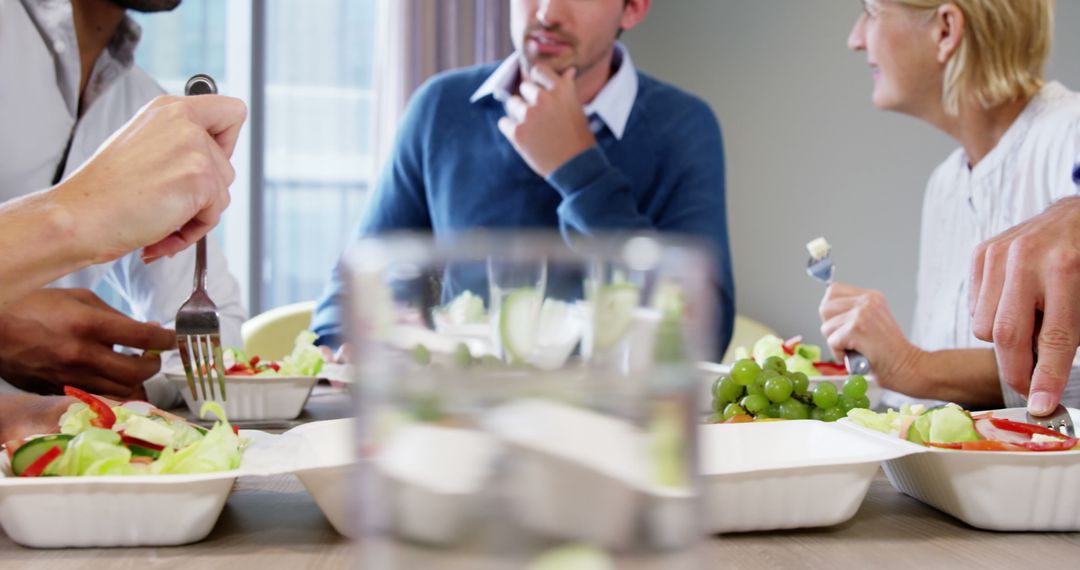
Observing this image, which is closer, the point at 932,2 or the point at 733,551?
the point at 733,551

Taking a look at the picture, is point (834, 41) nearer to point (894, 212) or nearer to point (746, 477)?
point (894, 212)

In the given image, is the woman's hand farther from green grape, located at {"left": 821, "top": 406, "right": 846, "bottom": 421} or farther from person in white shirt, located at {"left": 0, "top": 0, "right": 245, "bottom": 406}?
person in white shirt, located at {"left": 0, "top": 0, "right": 245, "bottom": 406}

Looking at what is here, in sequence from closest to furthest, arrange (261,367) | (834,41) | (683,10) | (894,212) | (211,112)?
(211,112), (261,367), (894,212), (834,41), (683,10)

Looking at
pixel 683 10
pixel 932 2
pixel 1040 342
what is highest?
pixel 683 10

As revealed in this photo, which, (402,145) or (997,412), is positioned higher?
(402,145)

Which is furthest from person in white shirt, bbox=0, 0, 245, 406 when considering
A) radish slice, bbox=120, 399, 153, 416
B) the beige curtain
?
the beige curtain

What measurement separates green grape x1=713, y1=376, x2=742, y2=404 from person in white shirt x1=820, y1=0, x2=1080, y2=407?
0.69 m

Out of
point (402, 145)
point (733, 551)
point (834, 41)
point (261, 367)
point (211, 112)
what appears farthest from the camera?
point (834, 41)

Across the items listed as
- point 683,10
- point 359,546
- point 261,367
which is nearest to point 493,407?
point 359,546

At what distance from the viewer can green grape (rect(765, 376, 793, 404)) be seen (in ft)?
2.89

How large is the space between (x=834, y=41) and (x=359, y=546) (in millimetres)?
3652

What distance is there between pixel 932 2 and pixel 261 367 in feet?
5.19

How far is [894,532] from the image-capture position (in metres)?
0.64

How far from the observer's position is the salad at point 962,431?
2.25ft
